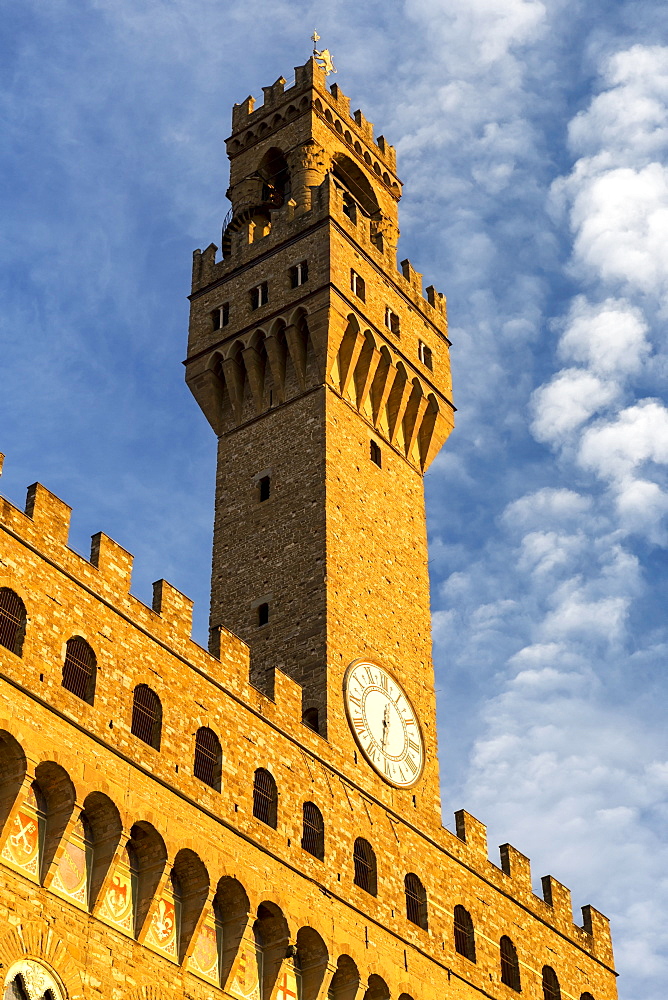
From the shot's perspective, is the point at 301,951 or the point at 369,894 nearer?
the point at 301,951

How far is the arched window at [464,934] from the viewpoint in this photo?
108 feet

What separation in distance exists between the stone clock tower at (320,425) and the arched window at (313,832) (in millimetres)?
2122

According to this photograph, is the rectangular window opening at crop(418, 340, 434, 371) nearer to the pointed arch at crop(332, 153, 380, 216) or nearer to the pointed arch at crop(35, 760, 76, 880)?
the pointed arch at crop(332, 153, 380, 216)

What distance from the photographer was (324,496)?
36.0 metres

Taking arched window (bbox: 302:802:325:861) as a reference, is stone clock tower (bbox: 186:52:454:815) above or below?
above

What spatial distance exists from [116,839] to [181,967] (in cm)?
A: 256

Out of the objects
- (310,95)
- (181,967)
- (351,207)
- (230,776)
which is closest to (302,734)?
(230,776)

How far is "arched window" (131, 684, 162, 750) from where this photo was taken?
2683 centimetres

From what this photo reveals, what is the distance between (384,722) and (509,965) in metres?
6.25

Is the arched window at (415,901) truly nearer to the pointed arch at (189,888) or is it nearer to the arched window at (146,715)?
the pointed arch at (189,888)

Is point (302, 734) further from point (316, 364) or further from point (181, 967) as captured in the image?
point (316, 364)

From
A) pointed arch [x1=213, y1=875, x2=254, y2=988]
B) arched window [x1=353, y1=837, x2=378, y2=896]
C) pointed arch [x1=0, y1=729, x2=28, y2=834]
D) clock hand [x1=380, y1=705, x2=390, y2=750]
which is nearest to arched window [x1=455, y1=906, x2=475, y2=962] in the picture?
arched window [x1=353, y1=837, x2=378, y2=896]

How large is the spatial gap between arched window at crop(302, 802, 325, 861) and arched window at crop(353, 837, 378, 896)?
1100 millimetres

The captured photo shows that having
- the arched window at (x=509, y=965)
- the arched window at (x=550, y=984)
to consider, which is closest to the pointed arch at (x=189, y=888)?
the arched window at (x=509, y=965)
